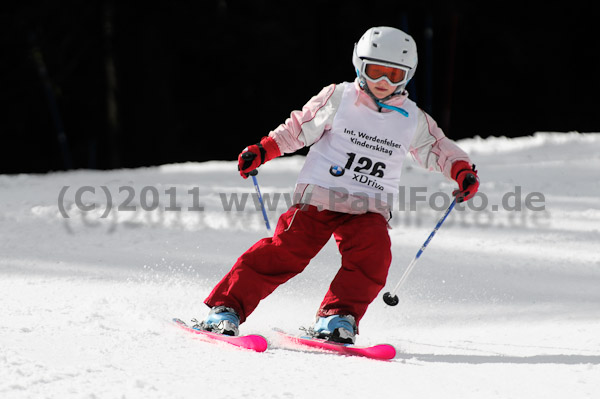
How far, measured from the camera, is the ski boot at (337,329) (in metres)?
2.88

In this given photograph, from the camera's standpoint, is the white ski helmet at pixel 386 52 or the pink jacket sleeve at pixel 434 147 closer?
the white ski helmet at pixel 386 52

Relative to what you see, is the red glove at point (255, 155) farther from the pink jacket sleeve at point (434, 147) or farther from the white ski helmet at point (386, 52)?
the pink jacket sleeve at point (434, 147)

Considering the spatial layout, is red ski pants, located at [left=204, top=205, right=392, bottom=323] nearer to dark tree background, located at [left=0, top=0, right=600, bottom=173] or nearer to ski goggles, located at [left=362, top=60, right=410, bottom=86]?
ski goggles, located at [left=362, top=60, right=410, bottom=86]

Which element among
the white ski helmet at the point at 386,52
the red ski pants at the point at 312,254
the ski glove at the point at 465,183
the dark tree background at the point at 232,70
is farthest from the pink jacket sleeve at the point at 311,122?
the dark tree background at the point at 232,70

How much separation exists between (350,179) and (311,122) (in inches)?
11.5

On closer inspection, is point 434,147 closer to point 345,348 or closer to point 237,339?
point 345,348

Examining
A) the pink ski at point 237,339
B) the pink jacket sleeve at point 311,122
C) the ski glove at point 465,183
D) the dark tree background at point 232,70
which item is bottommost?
the pink ski at point 237,339

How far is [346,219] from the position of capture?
313 cm

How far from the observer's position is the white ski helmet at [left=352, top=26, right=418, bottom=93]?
3074 mm

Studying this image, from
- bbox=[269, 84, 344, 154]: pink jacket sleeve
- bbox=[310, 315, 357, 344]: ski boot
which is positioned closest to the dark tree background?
bbox=[269, 84, 344, 154]: pink jacket sleeve

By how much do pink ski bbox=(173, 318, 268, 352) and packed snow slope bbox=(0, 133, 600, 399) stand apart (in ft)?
0.19

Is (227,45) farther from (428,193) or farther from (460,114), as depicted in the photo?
(428,193)

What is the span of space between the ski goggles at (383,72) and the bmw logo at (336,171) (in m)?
0.37

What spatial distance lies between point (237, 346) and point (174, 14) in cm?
1086
